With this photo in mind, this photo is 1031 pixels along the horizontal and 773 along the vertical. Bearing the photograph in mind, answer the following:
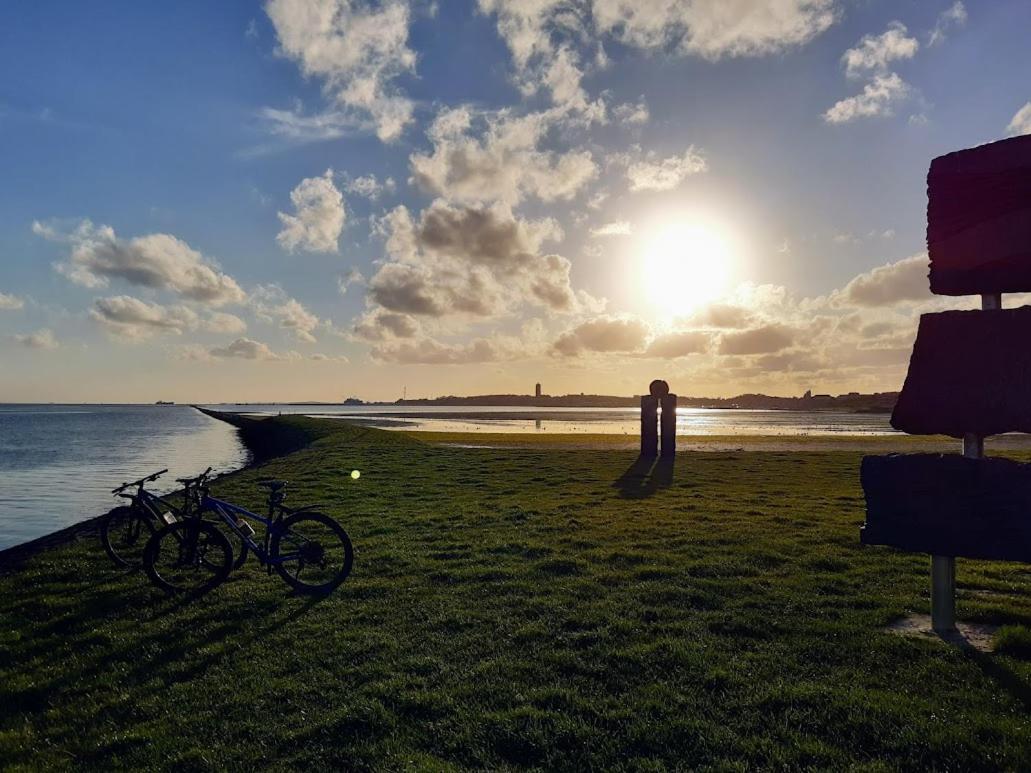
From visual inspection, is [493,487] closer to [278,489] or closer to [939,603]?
[278,489]

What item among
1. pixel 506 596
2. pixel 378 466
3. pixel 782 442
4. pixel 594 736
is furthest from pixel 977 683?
pixel 782 442

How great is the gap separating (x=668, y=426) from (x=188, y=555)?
20293mm

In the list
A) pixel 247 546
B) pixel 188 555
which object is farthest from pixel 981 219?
pixel 188 555

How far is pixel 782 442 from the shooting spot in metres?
36.5

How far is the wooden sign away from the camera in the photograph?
266 inches

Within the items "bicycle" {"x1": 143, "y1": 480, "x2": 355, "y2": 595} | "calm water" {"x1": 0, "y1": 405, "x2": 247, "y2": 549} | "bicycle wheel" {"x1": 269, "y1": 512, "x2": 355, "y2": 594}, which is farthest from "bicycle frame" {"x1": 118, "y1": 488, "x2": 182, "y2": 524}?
"calm water" {"x1": 0, "y1": 405, "x2": 247, "y2": 549}

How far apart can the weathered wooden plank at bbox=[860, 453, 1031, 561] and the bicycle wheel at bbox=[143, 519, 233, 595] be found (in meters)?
8.99

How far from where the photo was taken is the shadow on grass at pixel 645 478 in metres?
17.9

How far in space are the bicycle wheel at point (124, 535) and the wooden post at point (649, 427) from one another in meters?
19.4

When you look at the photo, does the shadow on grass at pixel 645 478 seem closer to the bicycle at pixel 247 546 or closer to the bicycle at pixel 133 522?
the bicycle at pixel 247 546

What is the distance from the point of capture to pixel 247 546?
9.78m

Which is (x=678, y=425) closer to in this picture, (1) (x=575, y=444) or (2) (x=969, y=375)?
(1) (x=575, y=444)

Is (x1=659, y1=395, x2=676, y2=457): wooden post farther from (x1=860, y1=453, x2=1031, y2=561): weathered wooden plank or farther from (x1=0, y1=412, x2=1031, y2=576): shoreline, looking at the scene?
(x1=860, y1=453, x2=1031, y2=561): weathered wooden plank

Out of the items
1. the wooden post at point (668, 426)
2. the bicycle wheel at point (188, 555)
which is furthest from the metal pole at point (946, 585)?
the wooden post at point (668, 426)
